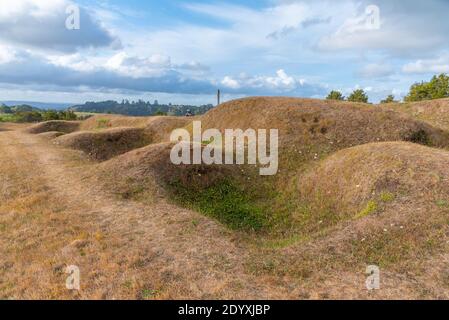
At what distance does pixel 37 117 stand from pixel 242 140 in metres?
94.6

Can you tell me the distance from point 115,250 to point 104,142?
26158 mm

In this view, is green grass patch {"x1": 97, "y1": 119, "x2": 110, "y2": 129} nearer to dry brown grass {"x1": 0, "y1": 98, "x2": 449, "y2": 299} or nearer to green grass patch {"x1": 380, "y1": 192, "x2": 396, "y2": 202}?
dry brown grass {"x1": 0, "y1": 98, "x2": 449, "y2": 299}

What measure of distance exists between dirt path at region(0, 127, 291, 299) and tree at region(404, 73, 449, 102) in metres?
66.9

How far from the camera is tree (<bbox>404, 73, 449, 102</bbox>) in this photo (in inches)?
2544

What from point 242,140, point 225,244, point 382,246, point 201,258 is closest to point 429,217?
point 382,246

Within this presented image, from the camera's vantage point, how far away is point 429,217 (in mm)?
13367

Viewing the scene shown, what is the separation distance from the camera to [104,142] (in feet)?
121

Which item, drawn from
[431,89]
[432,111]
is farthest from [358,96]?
[432,111]

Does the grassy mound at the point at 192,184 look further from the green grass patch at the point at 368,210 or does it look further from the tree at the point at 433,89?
the tree at the point at 433,89

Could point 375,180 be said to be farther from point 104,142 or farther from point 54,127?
point 54,127

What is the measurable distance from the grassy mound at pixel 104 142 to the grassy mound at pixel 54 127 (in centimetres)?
1860

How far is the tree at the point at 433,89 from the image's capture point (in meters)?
64.6

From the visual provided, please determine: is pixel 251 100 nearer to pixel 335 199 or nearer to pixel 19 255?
pixel 335 199
